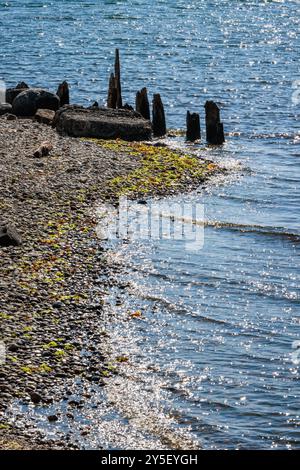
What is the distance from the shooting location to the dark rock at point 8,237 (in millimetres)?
24797

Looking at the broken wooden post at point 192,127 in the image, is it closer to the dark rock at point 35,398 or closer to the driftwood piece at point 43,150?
the driftwood piece at point 43,150

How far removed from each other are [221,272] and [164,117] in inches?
561

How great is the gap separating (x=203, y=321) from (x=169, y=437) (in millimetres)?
5020

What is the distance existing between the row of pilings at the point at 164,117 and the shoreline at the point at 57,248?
236 cm

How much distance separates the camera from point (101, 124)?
36.2m

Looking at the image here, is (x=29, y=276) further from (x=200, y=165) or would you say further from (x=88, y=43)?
(x=88, y=43)

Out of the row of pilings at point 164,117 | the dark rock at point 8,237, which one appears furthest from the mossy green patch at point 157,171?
the dark rock at point 8,237

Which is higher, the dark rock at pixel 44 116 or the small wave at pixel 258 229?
the dark rock at pixel 44 116

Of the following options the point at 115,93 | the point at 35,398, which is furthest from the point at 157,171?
the point at 35,398

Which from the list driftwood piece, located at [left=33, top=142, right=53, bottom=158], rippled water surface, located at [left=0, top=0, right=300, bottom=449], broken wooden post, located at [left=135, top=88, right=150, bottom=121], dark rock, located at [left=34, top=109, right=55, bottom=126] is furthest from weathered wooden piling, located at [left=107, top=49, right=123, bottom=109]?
driftwood piece, located at [left=33, top=142, right=53, bottom=158]

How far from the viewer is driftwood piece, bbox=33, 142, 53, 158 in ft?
107

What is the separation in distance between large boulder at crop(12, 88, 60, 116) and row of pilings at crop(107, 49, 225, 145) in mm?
2289

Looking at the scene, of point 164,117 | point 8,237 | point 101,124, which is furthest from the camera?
point 164,117

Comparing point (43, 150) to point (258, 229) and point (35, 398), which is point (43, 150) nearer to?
point (258, 229)
